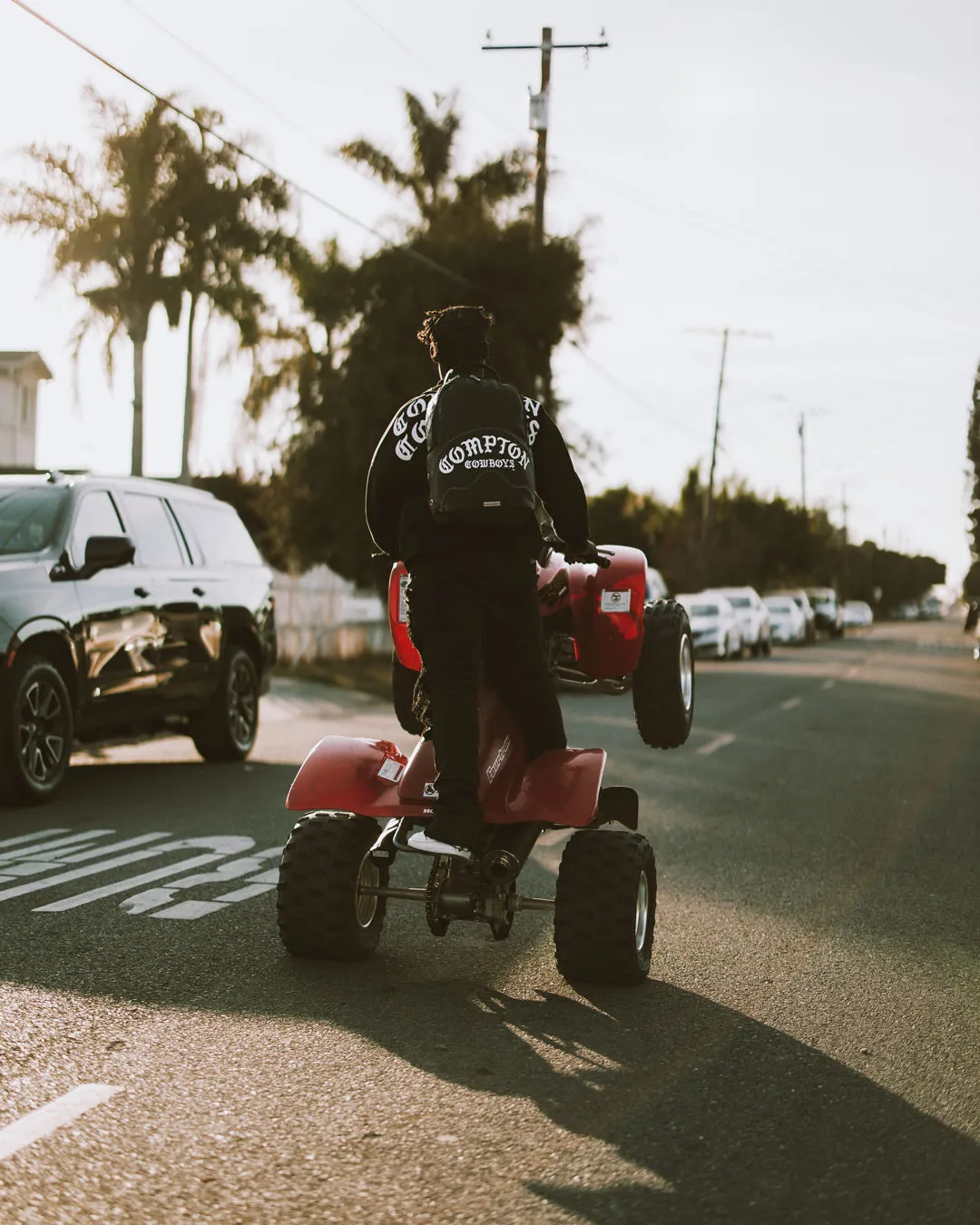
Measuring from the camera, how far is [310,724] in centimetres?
1650

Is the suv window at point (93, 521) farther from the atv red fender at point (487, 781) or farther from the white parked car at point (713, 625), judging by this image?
the white parked car at point (713, 625)

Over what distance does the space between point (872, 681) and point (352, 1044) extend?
22.9 metres

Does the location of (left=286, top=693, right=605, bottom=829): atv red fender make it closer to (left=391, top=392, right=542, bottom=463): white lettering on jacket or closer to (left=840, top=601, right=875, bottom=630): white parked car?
(left=391, top=392, right=542, bottom=463): white lettering on jacket

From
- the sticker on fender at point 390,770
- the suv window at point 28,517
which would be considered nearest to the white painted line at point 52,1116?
the sticker on fender at point 390,770

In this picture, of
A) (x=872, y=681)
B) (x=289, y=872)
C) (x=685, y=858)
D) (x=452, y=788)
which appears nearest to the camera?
(x=452, y=788)

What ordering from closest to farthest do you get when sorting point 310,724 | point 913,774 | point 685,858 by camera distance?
point 685,858
point 913,774
point 310,724

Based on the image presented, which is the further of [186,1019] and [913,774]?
[913,774]

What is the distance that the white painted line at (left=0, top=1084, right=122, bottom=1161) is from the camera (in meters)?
3.76

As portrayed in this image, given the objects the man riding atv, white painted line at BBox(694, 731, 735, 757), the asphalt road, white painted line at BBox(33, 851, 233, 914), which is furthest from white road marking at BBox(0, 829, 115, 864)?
white painted line at BBox(694, 731, 735, 757)

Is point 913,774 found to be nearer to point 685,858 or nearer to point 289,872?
point 685,858

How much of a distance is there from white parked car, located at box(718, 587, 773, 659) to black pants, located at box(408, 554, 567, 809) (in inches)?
1283

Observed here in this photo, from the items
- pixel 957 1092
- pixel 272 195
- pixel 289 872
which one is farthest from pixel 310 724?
pixel 272 195

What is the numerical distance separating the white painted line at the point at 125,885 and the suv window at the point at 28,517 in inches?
114

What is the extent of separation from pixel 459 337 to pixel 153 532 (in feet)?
21.1
